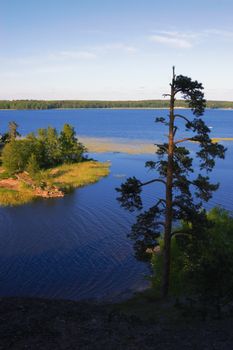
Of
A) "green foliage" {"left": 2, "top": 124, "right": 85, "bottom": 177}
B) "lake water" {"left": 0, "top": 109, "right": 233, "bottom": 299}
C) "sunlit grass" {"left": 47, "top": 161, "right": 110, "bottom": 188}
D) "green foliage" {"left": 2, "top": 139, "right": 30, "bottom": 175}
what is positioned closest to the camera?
"lake water" {"left": 0, "top": 109, "right": 233, "bottom": 299}

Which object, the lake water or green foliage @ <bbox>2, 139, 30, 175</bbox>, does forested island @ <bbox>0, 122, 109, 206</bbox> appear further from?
the lake water

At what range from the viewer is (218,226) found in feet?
109

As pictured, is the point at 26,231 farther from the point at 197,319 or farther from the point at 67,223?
the point at 197,319

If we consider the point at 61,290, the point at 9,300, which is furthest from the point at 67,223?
the point at 9,300

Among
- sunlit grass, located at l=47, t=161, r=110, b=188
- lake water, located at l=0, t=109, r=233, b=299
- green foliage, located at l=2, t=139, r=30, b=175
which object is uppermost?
green foliage, located at l=2, t=139, r=30, b=175

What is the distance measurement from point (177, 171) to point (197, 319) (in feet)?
28.7

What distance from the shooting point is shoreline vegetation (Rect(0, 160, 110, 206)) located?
7406 centimetres

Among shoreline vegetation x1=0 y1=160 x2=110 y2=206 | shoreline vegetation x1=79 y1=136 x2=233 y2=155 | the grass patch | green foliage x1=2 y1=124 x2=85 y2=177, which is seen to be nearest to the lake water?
the grass patch

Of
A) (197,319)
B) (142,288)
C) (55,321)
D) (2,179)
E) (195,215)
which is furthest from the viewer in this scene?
(2,179)

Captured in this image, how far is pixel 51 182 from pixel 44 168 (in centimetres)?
1446

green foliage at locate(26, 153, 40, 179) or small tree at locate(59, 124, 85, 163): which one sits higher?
small tree at locate(59, 124, 85, 163)

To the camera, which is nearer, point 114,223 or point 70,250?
point 70,250

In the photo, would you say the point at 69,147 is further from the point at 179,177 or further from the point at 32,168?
the point at 179,177

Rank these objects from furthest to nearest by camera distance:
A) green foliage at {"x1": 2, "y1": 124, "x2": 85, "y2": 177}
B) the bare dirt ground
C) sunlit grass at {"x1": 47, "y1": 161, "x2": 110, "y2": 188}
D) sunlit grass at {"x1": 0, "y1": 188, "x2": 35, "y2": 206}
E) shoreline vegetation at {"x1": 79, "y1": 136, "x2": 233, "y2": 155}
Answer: shoreline vegetation at {"x1": 79, "y1": 136, "x2": 233, "y2": 155} → green foliage at {"x1": 2, "y1": 124, "x2": 85, "y2": 177} → sunlit grass at {"x1": 47, "y1": 161, "x2": 110, "y2": 188} → sunlit grass at {"x1": 0, "y1": 188, "x2": 35, "y2": 206} → the bare dirt ground
